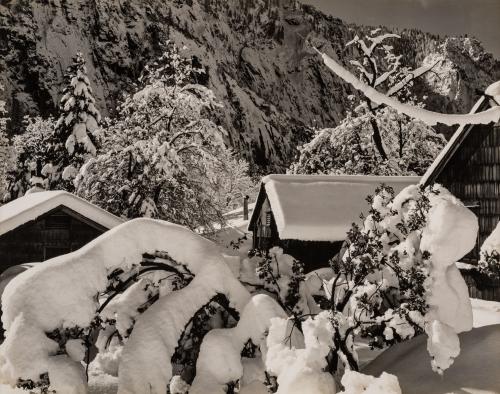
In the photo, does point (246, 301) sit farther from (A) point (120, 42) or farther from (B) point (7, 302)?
(A) point (120, 42)

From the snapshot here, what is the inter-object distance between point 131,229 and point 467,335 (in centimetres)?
518

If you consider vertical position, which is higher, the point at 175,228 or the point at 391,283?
the point at 175,228

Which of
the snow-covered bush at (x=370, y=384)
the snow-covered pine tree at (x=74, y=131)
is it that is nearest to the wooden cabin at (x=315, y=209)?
the snow-covered bush at (x=370, y=384)

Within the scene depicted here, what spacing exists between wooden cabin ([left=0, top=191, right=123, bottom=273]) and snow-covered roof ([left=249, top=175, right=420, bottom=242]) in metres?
6.58

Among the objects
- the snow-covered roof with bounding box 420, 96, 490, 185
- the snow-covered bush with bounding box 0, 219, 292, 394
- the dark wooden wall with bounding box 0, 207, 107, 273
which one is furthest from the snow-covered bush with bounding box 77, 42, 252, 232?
the snow-covered bush with bounding box 0, 219, 292, 394

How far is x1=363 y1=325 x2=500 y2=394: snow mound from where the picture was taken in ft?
21.4

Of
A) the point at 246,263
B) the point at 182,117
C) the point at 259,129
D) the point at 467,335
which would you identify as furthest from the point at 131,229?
the point at 259,129

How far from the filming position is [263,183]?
23328mm

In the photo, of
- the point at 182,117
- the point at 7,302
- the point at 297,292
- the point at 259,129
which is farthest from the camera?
the point at 259,129

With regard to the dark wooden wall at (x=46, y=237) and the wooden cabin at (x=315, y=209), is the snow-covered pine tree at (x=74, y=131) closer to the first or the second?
the wooden cabin at (x=315, y=209)

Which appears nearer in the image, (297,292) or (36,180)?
(297,292)

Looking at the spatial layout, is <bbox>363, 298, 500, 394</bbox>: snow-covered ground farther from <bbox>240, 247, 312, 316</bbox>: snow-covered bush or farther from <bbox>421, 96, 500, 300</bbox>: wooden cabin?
<bbox>421, 96, 500, 300</bbox>: wooden cabin

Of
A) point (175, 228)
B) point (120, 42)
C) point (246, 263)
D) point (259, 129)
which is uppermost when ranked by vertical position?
point (120, 42)

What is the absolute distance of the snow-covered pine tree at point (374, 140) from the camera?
97.5 ft
